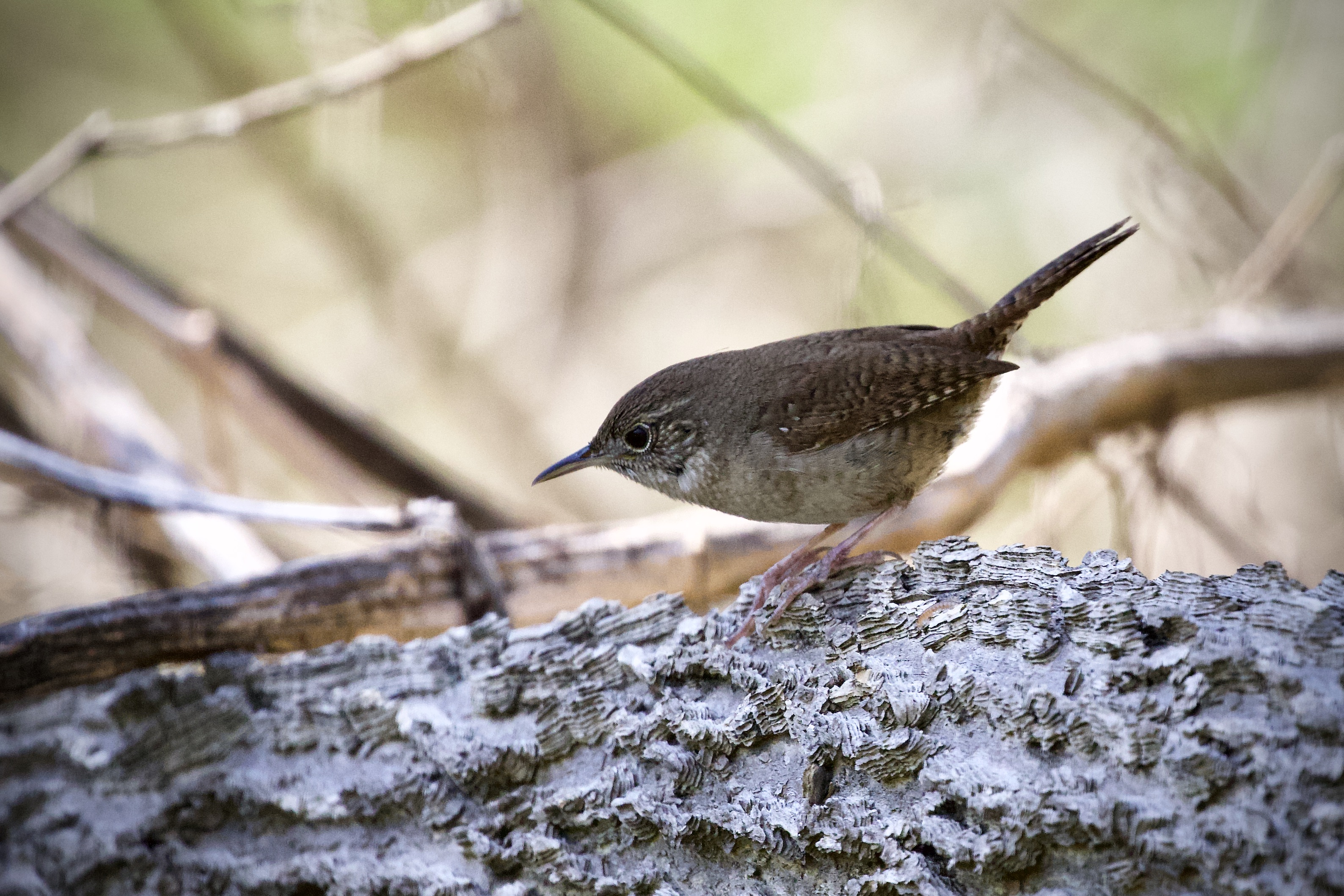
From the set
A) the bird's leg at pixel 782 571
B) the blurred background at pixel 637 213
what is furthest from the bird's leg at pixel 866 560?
the blurred background at pixel 637 213

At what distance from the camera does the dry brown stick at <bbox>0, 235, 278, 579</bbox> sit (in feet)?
9.93

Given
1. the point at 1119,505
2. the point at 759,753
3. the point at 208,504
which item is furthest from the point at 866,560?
the point at 1119,505

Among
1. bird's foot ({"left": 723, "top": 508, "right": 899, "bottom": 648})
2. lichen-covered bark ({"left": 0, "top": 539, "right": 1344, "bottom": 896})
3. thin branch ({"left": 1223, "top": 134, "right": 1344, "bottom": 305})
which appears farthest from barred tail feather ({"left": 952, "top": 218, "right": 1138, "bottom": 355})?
thin branch ({"left": 1223, "top": 134, "right": 1344, "bottom": 305})

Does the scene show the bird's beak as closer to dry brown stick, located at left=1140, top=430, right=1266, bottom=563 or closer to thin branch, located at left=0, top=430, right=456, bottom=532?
thin branch, located at left=0, top=430, right=456, bottom=532

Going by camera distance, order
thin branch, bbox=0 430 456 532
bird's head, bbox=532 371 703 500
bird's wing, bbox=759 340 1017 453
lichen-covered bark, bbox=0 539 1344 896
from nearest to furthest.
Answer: lichen-covered bark, bbox=0 539 1344 896 → bird's wing, bbox=759 340 1017 453 → bird's head, bbox=532 371 703 500 → thin branch, bbox=0 430 456 532

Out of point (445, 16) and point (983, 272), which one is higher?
point (445, 16)

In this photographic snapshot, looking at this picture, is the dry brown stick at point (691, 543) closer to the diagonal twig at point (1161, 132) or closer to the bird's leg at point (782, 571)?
the diagonal twig at point (1161, 132)

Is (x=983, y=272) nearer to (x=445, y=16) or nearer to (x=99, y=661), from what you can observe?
(x=445, y=16)

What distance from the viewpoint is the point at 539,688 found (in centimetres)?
181

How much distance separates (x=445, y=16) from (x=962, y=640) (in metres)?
3.75

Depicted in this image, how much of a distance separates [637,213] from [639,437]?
399cm

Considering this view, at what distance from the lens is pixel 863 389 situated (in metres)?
1.92

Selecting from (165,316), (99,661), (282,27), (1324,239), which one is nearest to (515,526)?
(165,316)

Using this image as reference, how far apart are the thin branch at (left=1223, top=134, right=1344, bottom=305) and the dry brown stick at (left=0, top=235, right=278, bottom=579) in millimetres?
3917
